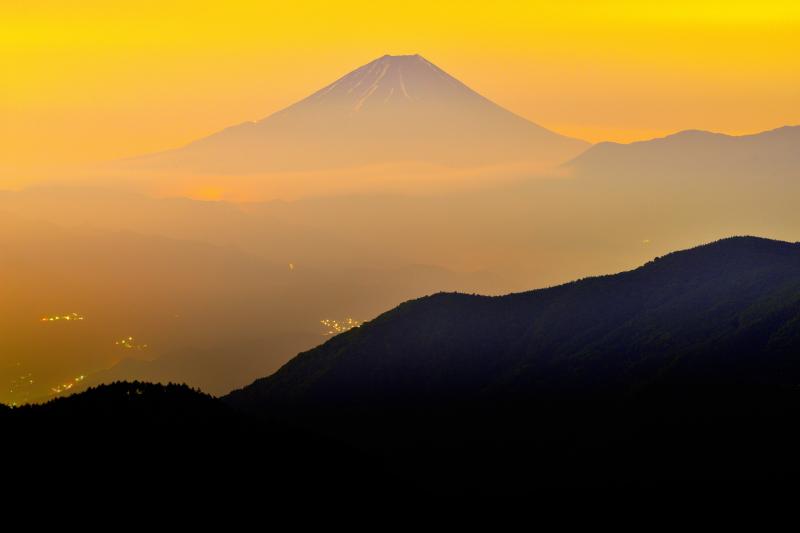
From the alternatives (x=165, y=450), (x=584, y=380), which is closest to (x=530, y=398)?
(x=584, y=380)

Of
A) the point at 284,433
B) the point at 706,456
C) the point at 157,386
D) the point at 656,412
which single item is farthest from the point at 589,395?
the point at 157,386

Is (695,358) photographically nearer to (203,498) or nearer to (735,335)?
(735,335)

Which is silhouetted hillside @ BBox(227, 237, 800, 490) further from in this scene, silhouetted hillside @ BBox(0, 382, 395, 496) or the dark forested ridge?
silhouetted hillside @ BBox(0, 382, 395, 496)

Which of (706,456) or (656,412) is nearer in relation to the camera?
(706,456)

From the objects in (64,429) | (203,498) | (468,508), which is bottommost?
(468,508)

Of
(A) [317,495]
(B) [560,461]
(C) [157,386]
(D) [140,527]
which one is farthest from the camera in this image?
(B) [560,461]

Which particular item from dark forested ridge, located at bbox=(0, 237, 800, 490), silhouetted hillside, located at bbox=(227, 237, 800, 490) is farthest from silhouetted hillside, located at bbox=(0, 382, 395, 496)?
silhouetted hillside, located at bbox=(227, 237, 800, 490)

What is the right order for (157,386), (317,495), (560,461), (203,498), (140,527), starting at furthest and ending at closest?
(560,461) → (157,386) → (317,495) → (203,498) → (140,527)

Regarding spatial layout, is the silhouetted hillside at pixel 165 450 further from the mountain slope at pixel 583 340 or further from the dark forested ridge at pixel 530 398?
the mountain slope at pixel 583 340

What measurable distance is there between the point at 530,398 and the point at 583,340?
46.7 feet

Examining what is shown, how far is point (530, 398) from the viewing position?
108m

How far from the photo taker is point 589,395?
103688 millimetres

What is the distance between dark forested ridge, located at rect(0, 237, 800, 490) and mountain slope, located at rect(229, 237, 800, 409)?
27 cm

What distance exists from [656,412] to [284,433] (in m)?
34.7
